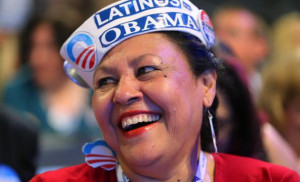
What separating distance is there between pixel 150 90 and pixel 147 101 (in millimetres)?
38

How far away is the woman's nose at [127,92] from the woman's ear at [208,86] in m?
0.27

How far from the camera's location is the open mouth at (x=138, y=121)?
2.14 meters

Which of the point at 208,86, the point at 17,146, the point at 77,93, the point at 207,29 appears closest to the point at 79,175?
the point at 208,86

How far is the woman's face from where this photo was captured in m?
2.12

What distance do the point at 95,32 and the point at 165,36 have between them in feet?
0.81

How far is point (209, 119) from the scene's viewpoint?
2391mm

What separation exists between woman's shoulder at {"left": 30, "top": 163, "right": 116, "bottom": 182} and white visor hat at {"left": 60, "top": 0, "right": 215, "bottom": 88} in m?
0.33

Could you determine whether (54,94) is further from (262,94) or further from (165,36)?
(165,36)

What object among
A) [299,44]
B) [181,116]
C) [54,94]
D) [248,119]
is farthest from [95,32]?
[299,44]

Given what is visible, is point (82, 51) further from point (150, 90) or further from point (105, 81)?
point (150, 90)

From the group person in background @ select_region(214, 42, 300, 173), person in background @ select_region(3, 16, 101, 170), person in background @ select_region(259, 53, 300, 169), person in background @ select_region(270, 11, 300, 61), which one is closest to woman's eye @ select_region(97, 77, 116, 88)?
person in background @ select_region(214, 42, 300, 173)

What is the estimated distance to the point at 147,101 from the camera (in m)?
2.14

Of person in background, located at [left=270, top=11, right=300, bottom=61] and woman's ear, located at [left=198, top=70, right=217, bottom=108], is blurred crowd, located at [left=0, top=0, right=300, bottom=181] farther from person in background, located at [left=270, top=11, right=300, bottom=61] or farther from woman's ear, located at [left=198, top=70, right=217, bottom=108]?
woman's ear, located at [left=198, top=70, right=217, bottom=108]

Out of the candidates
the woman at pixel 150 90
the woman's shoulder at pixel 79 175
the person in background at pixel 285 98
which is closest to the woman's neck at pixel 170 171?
the woman at pixel 150 90
